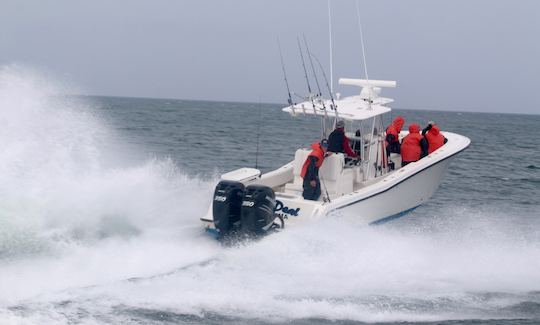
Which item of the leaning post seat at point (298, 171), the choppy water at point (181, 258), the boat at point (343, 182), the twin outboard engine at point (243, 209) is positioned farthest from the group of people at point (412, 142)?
the twin outboard engine at point (243, 209)

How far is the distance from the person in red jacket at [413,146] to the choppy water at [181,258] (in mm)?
1057

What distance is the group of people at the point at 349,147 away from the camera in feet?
29.0

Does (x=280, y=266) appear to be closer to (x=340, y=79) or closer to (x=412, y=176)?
(x=412, y=176)

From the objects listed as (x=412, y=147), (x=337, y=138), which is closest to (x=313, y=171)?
(x=337, y=138)

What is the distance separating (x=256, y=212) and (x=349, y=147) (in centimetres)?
229

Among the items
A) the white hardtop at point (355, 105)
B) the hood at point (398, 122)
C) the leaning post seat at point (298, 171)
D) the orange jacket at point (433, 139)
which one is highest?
the white hardtop at point (355, 105)

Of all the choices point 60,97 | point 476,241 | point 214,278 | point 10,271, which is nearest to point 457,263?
point 476,241

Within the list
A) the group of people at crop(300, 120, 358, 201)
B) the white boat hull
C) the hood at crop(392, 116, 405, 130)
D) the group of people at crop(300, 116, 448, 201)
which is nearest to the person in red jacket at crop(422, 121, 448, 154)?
Result: the group of people at crop(300, 116, 448, 201)

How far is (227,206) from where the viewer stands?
8.20m

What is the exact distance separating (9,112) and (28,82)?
932 mm

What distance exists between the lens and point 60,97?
10828 millimetres

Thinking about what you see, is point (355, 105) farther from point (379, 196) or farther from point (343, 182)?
point (379, 196)

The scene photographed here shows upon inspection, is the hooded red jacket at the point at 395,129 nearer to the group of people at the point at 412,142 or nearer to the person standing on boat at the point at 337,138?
the group of people at the point at 412,142

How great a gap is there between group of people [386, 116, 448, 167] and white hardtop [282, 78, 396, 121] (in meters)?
0.52
